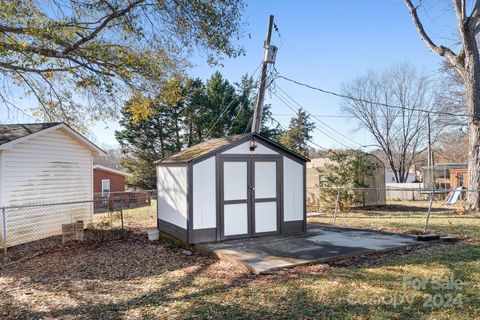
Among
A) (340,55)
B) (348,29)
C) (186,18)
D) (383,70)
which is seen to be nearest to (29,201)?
(186,18)

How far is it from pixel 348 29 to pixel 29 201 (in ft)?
38.5

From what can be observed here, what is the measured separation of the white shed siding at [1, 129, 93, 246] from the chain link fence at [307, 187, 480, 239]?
7579 mm

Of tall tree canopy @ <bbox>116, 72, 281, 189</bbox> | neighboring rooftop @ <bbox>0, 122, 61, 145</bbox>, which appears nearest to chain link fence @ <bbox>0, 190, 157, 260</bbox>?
neighboring rooftop @ <bbox>0, 122, 61, 145</bbox>

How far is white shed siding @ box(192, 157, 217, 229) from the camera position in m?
7.11

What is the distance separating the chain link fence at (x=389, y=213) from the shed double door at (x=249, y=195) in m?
3.04

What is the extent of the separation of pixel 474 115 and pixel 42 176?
14543 millimetres

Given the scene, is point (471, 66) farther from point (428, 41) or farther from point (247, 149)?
point (247, 149)

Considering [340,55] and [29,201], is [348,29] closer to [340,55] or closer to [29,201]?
[340,55]

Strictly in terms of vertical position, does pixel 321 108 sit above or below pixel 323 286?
above

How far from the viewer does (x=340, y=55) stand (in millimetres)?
16219

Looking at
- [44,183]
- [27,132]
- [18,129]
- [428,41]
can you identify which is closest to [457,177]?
[428,41]

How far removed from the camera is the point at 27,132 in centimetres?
922

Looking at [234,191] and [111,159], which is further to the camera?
[111,159]

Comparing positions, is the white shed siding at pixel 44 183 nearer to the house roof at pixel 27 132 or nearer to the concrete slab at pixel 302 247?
the house roof at pixel 27 132
